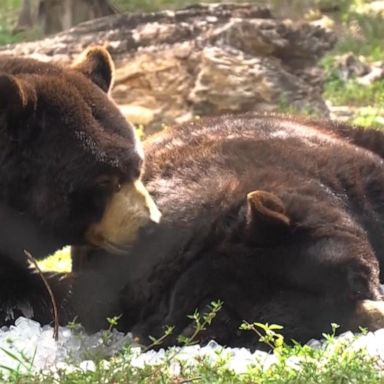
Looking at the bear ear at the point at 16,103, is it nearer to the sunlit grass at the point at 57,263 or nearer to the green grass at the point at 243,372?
the green grass at the point at 243,372

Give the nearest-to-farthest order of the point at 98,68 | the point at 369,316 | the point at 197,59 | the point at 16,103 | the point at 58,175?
the point at 369,316, the point at 16,103, the point at 58,175, the point at 98,68, the point at 197,59

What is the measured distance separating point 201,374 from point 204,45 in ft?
22.9

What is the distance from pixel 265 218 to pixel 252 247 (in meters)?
0.22

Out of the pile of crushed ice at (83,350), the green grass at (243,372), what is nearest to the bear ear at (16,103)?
the pile of crushed ice at (83,350)

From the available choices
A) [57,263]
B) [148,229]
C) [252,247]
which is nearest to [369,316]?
[252,247]

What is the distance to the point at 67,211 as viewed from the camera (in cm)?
489

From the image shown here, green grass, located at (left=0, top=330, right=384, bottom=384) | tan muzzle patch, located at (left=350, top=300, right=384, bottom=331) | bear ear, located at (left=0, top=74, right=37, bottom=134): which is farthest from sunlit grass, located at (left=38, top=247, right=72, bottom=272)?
green grass, located at (left=0, top=330, right=384, bottom=384)

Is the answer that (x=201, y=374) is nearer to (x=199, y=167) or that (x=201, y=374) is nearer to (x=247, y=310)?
(x=247, y=310)

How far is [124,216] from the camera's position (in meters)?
4.95

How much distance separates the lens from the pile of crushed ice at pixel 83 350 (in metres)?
3.95

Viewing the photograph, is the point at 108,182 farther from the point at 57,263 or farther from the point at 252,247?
the point at 57,263

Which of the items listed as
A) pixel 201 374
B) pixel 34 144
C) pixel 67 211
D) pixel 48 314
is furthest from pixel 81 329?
pixel 201 374

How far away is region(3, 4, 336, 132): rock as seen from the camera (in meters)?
10.2

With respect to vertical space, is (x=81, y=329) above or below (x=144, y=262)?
below
